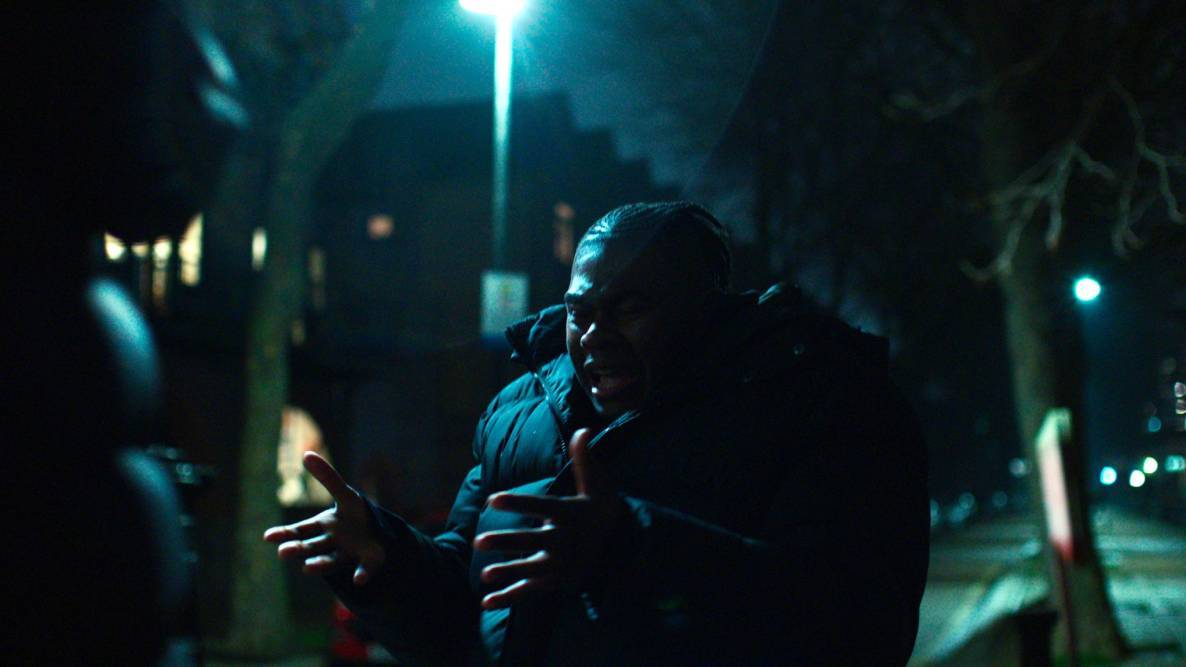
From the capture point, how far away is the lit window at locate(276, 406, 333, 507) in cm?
2198

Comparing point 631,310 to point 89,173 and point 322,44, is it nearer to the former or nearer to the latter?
point 89,173

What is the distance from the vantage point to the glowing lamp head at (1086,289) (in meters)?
12.6

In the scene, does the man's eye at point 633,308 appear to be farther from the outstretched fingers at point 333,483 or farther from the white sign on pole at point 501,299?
the white sign on pole at point 501,299

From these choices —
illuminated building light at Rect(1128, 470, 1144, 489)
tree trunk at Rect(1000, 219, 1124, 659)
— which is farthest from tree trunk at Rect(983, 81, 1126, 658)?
illuminated building light at Rect(1128, 470, 1144, 489)

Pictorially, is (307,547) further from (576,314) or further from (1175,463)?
(1175,463)

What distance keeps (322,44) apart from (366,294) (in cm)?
1972

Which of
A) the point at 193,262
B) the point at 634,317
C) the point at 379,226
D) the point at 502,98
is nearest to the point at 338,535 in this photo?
the point at 634,317

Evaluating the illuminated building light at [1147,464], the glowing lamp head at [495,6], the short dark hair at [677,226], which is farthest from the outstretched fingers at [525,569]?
the illuminated building light at [1147,464]

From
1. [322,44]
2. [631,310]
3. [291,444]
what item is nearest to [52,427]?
[631,310]

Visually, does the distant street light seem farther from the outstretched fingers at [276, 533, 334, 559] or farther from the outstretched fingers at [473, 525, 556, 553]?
the outstretched fingers at [473, 525, 556, 553]

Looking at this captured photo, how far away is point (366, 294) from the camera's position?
114 ft

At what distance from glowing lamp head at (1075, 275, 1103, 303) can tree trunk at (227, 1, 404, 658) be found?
7.87 metres

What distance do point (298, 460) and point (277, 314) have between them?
12073 millimetres

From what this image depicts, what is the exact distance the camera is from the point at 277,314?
1313 cm
